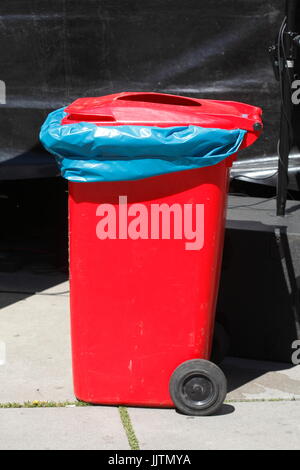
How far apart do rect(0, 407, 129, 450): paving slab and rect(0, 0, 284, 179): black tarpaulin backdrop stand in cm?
263

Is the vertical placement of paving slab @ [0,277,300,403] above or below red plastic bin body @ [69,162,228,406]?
below

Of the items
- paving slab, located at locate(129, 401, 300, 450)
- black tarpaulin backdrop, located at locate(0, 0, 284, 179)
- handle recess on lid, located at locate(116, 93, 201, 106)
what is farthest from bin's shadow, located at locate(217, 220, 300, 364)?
black tarpaulin backdrop, located at locate(0, 0, 284, 179)

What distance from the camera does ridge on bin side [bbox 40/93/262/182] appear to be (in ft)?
13.0

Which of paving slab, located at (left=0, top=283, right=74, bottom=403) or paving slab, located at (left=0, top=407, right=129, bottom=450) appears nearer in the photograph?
paving slab, located at (left=0, top=407, right=129, bottom=450)

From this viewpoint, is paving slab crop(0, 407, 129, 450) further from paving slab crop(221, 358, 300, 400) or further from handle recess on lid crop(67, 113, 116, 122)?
handle recess on lid crop(67, 113, 116, 122)

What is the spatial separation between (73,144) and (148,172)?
1.13 ft

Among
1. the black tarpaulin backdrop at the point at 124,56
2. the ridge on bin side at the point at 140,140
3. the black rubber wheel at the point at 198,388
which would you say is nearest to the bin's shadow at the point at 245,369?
the black rubber wheel at the point at 198,388

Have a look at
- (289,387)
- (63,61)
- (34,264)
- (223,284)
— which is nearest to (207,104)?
(223,284)

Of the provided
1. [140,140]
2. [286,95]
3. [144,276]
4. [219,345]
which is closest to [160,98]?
[140,140]

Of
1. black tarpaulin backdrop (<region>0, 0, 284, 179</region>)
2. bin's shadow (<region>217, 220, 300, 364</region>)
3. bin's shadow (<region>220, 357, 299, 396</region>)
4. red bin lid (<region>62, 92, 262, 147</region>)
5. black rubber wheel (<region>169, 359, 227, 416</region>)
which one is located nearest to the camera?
red bin lid (<region>62, 92, 262, 147</region>)

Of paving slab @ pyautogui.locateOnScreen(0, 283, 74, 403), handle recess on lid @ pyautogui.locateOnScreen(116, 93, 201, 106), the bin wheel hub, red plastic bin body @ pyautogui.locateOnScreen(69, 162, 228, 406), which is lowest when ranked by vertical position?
paving slab @ pyautogui.locateOnScreen(0, 283, 74, 403)

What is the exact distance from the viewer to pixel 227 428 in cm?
405

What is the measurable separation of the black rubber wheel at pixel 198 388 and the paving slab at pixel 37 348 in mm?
589

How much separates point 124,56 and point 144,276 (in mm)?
2723
